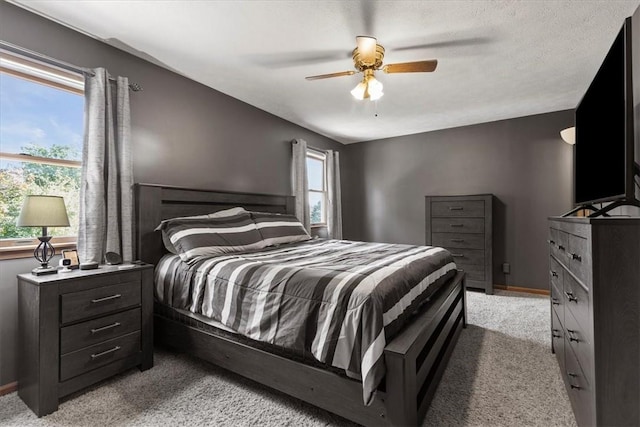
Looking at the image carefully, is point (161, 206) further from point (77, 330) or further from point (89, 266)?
point (77, 330)

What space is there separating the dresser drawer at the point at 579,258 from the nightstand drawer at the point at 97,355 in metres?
2.51

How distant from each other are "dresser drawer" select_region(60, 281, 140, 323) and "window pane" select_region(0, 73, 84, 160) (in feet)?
3.55

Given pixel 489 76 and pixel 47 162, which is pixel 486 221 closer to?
pixel 489 76

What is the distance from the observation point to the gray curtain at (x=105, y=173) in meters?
2.15

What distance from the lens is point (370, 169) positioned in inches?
217

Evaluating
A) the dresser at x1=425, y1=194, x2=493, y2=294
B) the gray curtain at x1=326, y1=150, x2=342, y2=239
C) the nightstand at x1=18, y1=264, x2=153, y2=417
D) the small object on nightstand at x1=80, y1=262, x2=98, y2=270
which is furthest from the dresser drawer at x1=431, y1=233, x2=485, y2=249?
the small object on nightstand at x1=80, y1=262, x2=98, y2=270

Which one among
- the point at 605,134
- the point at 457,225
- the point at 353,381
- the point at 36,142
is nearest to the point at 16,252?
the point at 36,142

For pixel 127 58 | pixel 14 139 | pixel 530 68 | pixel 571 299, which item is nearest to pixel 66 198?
pixel 14 139

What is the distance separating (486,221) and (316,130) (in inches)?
111

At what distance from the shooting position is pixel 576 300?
1.37 m

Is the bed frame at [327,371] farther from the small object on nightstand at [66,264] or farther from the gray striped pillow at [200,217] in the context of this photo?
the small object on nightstand at [66,264]

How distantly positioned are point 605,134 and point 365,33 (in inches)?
63.2

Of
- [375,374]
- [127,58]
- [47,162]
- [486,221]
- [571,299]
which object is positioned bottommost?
[375,374]

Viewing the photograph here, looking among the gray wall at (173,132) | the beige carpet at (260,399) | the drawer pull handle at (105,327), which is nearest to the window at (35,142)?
the gray wall at (173,132)
